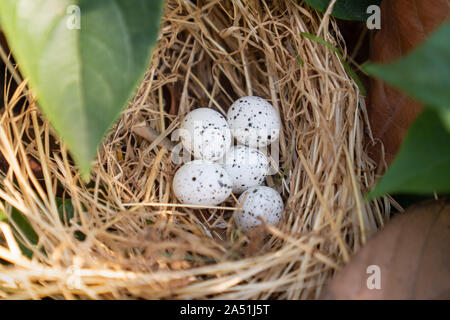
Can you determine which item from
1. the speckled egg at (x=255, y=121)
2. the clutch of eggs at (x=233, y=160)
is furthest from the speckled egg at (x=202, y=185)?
the speckled egg at (x=255, y=121)

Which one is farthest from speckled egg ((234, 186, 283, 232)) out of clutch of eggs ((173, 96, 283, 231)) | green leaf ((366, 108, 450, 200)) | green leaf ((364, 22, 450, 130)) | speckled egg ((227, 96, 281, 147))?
green leaf ((364, 22, 450, 130))

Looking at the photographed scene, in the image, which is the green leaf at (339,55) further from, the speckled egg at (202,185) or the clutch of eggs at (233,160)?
the speckled egg at (202,185)

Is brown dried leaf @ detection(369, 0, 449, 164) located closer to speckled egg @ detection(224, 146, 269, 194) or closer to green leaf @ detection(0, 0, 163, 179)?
speckled egg @ detection(224, 146, 269, 194)

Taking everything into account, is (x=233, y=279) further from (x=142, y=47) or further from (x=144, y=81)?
(x=144, y=81)

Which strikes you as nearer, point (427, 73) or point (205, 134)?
point (427, 73)

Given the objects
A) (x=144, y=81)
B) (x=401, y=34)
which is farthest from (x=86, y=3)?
(x=401, y=34)

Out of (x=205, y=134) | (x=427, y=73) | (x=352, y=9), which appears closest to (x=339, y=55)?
(x=352, y=9)

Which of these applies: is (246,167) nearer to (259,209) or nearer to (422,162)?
(259,209)
